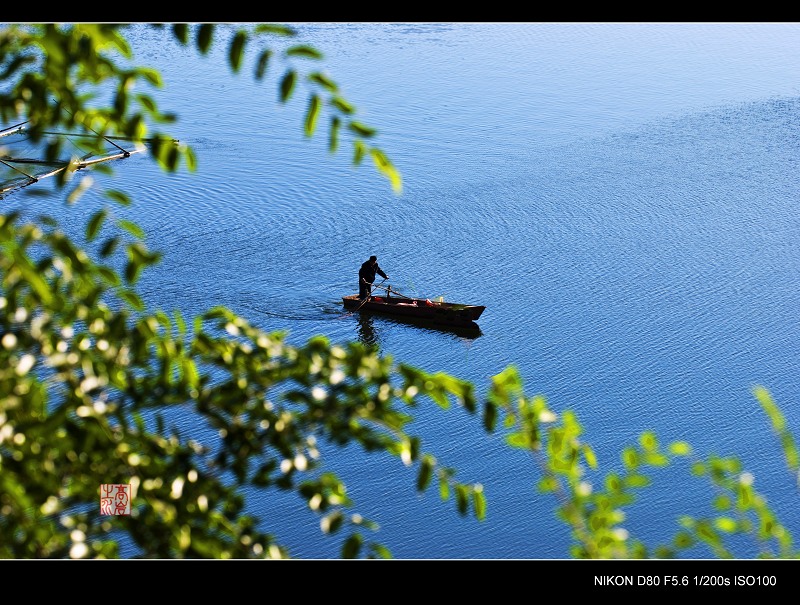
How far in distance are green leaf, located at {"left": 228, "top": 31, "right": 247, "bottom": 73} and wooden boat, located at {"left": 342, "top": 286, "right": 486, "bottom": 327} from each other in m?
13.3

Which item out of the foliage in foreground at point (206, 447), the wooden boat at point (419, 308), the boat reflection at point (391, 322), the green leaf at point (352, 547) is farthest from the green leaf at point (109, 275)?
the wooden boat at point (419, 308)

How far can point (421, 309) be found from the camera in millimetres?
15852

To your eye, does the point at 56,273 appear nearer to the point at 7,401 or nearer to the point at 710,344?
the point at 7,401

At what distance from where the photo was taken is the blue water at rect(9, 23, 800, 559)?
11680mm

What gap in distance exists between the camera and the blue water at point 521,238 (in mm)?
11680

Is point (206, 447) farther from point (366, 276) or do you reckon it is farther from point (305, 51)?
point (366, 276)

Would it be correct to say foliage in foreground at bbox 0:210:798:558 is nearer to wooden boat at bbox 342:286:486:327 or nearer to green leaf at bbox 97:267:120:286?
green leaf at bbox 97:267:120:286

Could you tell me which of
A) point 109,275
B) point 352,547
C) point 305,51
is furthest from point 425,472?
point 305,51

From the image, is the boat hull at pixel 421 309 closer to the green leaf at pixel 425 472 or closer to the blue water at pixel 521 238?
the blue water at pixel 521 238

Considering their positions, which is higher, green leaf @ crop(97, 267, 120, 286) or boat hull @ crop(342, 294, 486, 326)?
green leaf @ crop(97, 267, 120, 286)

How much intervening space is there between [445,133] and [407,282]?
21.3 ft

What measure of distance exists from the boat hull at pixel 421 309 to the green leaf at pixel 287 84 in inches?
524

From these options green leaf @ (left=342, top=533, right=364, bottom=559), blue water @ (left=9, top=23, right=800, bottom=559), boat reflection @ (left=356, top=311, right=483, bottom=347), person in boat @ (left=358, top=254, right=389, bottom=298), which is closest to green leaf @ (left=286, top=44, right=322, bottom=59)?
green leaf @ (left=342, top=533, right=364, bottom=559)

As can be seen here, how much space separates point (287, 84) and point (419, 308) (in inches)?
544
